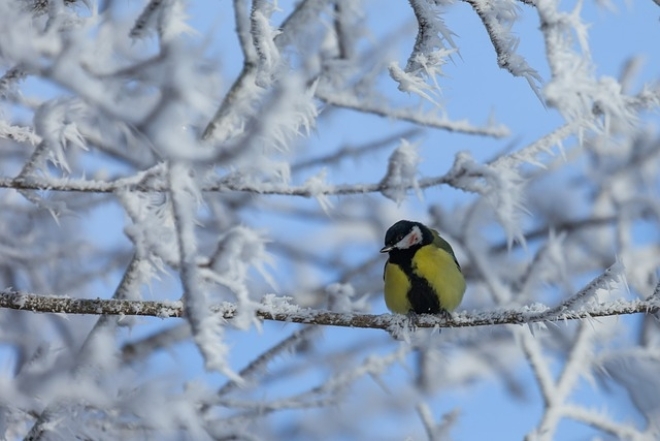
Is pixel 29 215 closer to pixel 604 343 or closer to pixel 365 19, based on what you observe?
pixel 365 19

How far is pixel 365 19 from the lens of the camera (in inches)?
165

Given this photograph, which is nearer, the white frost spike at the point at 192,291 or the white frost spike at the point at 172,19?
the white frost spike at the point at 192,291

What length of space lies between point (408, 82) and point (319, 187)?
2.77ft

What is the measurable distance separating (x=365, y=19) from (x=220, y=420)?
1.93m

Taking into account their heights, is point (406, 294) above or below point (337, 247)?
above

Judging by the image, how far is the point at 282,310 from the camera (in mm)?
2201

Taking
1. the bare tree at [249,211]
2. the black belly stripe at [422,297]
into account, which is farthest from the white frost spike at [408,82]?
the black belly stripe at [422,297]

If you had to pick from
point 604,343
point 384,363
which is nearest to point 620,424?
point 604,343

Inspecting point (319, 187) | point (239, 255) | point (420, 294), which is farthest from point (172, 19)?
point (420, 294)

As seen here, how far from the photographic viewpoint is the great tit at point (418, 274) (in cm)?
358

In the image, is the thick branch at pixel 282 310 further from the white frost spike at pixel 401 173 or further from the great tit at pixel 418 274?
the great tit at pixel 418 274

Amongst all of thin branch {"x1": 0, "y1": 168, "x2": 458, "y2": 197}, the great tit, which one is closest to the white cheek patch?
the great tit

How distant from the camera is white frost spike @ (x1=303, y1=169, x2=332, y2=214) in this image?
2740 millimetres

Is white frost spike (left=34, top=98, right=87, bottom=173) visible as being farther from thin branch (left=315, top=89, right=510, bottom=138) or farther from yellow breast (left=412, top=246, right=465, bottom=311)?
yellow breast (left=412, top=246, right=465, bottom=311)
